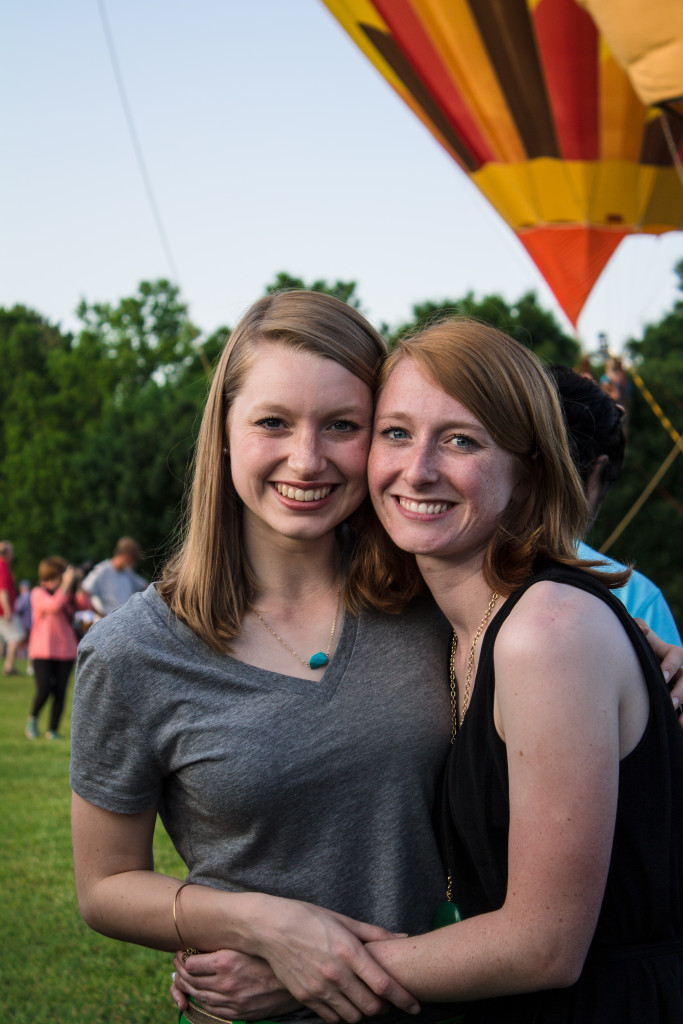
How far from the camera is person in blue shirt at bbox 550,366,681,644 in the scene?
2.84 meters

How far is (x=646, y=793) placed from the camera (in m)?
1.77

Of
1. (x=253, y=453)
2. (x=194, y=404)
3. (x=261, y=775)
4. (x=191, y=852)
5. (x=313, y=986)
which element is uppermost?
(x=194, y=404)

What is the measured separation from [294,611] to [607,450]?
4.05 ft

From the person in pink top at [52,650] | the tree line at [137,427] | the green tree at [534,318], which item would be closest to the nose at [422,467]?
the person in pink top at [52,650]

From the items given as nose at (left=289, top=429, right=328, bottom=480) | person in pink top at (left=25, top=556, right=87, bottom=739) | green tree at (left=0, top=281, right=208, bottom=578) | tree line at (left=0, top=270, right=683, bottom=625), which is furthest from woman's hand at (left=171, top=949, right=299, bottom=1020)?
green tree at (left=0, top=281, right=208, bottom=578)

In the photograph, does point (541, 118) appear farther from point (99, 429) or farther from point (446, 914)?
point (99, 429)

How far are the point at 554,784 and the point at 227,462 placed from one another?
107 centimetres

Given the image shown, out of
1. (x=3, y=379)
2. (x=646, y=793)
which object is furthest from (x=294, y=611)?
(x=3, y=379)

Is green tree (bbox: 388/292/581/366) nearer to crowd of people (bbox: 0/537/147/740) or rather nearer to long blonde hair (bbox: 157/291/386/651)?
crowd of people (bbox: 0/537/147/740)

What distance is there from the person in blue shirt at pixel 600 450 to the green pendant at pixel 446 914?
1.13 m

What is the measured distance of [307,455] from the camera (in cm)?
211

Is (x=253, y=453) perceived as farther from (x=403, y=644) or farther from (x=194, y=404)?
(x=194, y=404)

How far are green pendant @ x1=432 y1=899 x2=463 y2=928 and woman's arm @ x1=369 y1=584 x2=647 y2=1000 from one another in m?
0.21

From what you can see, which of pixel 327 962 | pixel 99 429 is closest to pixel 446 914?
pixel 327 962
